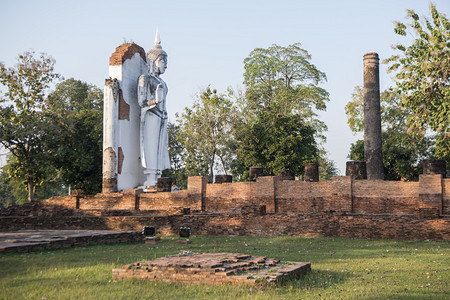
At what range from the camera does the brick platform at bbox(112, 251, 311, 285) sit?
7.02 metres

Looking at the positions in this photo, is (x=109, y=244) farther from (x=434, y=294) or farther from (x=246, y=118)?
(x=246, y=118)

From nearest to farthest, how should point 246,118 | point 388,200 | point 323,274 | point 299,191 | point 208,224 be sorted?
point 323,274, point 208,224, point 388,200, point 299,191, point 246,118

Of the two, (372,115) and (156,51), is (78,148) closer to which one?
(156,51)

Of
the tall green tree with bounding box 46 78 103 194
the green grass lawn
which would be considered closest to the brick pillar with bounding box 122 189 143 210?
the tall green tree with bounding box 46 78 103 194

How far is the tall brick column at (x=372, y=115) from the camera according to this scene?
2036 cm

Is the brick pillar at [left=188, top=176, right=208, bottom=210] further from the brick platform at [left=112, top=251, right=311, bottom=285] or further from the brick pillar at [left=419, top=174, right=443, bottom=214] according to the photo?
the brick platform at [left=112, top=251, right=311, bottom=285]

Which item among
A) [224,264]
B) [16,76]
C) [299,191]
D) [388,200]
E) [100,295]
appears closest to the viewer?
[100,295]

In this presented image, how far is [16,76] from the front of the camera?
26016 mm

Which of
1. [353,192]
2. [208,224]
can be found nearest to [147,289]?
[208,224]

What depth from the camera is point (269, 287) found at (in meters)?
6.76

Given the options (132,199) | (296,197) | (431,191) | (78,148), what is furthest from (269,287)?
(78,148)

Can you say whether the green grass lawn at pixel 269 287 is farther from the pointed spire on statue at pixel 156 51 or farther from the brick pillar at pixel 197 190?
the pointed spire on statue at pixel 156 51

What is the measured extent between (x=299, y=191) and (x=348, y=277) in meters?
11.2

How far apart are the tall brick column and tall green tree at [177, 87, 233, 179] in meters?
12.9
